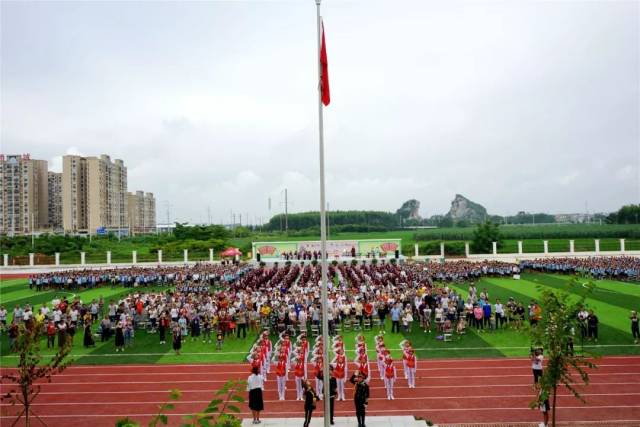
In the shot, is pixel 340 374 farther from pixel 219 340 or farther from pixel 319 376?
pixel 219 340

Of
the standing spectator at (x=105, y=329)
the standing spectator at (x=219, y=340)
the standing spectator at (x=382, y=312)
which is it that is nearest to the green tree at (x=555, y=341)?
the standing spectator at (x=382, y=312)

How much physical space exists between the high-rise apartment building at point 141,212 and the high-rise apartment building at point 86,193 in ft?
87.4

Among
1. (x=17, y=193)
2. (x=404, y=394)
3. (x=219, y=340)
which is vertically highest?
(x=17, y=193)

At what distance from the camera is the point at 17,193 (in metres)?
112

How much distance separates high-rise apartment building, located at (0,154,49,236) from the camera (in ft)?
362

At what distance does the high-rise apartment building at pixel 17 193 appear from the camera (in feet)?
362

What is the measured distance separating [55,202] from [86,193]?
60.7 feet

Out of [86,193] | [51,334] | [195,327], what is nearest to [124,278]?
[51,334]

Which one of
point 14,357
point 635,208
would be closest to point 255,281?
point 14,357

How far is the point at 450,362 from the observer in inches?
626

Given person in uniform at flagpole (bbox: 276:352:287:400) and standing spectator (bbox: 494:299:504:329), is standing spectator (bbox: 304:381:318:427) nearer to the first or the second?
person in uniform at flagpole (bbox: 276:352:287:400)

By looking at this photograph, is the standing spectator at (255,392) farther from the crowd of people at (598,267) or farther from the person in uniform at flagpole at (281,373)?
the crowd of people at (598,267)

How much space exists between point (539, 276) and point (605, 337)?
19519mm

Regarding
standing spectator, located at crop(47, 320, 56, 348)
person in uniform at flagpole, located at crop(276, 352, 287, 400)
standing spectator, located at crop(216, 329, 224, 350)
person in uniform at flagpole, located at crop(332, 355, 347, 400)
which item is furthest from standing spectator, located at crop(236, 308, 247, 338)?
A: person in uniform at flagpole, located at crop(332, 355, 347, 400)
